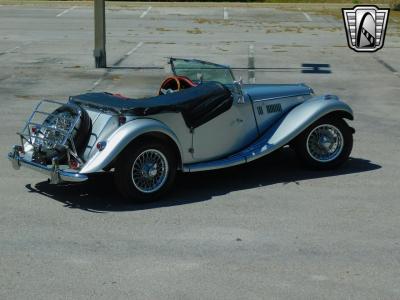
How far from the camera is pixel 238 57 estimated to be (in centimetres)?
2178

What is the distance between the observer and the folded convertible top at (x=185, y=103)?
848 cm

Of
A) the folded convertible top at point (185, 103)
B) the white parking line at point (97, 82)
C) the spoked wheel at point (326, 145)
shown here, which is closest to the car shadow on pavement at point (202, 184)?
the spoked wheel at point (326, 145)

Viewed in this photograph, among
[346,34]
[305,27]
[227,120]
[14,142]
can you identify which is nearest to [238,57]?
[346,34]

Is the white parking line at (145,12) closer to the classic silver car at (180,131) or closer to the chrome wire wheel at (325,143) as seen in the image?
the classic silver car at (180,131)

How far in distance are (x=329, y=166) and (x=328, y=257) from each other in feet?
9.67

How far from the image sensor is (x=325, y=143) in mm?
9766

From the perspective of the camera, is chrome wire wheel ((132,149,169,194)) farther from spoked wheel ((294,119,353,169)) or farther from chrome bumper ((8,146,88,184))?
spoked wheel ((294,119,353,169))

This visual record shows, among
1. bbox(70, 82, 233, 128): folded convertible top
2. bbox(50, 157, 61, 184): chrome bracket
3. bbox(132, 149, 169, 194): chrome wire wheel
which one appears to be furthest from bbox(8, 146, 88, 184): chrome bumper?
bbox(70, 82, 233, 128): folded convertible top

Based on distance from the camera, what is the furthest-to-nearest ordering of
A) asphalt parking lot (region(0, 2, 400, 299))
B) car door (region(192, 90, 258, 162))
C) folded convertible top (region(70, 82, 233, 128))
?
car door (region(192, 90, 258, 162)) → folded convertible top (region(70, 82, 233, 128)) → asphalt parking lot (region(0, 2, 400, 299))

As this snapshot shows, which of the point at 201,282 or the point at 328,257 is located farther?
the point at 328,257

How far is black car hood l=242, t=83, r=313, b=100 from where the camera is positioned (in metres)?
9.56

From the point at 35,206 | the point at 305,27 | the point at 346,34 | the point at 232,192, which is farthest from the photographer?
the point at 305,27

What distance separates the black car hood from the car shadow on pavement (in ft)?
2.89

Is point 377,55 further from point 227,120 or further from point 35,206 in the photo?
point 35,206
